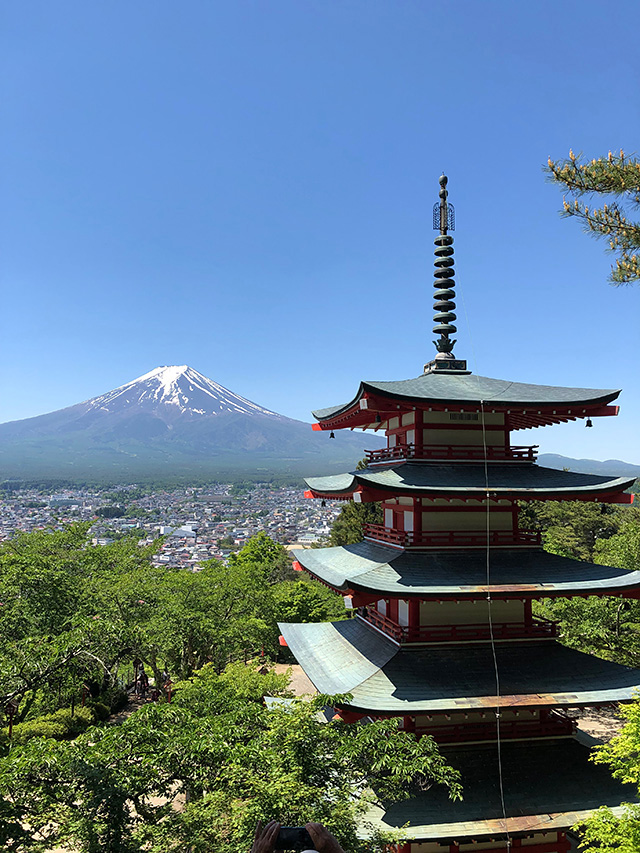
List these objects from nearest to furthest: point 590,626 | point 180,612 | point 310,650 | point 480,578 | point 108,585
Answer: point 480,578, point 310,650, point 590,626, point 180,612, point 108,585

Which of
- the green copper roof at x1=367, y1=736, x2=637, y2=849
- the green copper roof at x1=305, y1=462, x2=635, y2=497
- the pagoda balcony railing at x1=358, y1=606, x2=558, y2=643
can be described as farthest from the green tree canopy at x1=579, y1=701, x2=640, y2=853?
the green copper roof at x1=305, y1=462, x2=635, y2=497

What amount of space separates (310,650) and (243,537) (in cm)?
11675

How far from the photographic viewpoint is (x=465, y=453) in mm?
11969

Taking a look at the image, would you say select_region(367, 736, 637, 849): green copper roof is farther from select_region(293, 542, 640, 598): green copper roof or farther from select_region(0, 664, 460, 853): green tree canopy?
select_region(293, 542, 640, 598): green copper roof

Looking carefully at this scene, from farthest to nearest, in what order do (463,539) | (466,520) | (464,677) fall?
(466,520)
(463,539)
(464,677)

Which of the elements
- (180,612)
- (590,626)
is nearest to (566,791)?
(590,626)

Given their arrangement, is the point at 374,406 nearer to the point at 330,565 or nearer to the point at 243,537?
the point at 330,565

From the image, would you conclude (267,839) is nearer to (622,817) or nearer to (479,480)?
(622,817)

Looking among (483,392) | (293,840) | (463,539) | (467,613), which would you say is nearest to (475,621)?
(467,613)

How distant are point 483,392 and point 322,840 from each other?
434 inches

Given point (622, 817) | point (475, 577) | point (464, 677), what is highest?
point (475, 577)

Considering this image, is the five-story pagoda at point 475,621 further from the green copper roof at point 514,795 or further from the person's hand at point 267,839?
the person's hand at point 267,839

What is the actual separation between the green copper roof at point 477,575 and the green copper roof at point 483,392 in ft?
11.2

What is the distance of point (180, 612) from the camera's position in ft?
68.4
